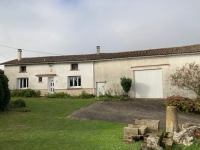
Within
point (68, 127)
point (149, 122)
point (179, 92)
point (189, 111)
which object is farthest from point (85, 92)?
point (149, 122)

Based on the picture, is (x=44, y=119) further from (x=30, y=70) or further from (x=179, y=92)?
(x=30, y=70)

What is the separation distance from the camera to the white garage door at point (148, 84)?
831 inches

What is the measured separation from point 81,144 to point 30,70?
22168mm

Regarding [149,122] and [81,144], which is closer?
[81,144]

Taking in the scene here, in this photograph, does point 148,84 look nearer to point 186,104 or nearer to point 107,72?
point 107,72

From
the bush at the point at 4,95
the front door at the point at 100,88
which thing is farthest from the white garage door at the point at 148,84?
the bush at the point at 4,95

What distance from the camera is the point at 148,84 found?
21.6 metres

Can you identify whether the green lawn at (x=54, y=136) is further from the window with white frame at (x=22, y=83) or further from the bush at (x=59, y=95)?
the window with white frame at (x=22, y=83)

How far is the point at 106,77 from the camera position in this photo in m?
23.6

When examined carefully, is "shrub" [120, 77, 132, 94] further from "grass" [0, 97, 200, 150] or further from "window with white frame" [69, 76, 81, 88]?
"grass" [0, 97, 200, 150]

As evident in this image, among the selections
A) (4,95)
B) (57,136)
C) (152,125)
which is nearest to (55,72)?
(4,95)

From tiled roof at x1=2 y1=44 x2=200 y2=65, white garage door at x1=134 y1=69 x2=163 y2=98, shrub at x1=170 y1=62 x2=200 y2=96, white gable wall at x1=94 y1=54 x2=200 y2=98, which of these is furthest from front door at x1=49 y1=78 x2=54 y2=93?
shrub at x1=170 y1=62 x2=200 y2=96

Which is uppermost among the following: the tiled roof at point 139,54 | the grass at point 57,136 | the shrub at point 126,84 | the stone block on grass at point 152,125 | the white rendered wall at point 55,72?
the tiled roof at point 139,54

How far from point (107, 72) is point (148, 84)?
4.83 metres
